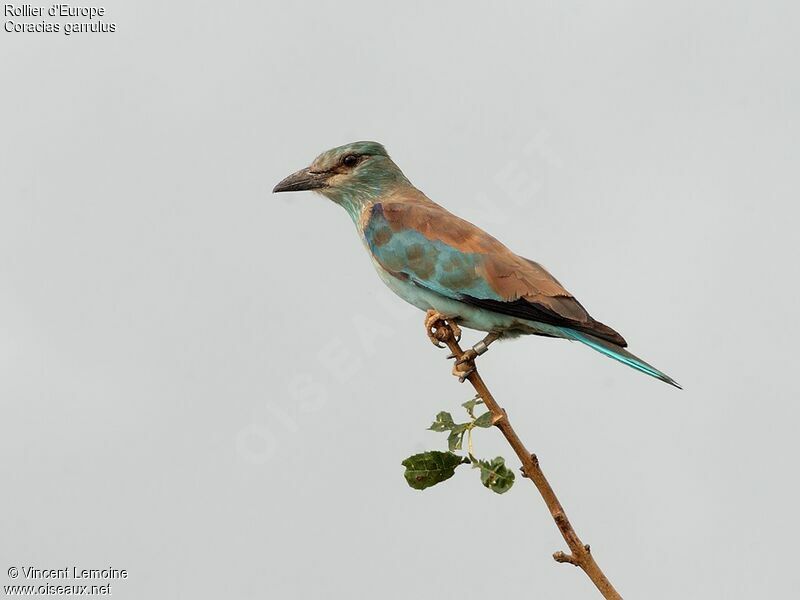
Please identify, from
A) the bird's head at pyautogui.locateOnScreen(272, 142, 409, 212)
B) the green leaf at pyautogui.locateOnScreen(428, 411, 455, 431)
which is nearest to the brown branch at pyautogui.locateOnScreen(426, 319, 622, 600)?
the green leaf at pyautogui.locateOnScreen(428, 411, 455, 431)

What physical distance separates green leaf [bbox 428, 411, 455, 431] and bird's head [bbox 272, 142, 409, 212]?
263 centimetres

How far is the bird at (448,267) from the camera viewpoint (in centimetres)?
621

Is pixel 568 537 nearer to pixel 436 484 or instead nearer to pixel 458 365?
pixel 436 484

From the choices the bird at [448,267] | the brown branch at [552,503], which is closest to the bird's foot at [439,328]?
the bird at [448,267]

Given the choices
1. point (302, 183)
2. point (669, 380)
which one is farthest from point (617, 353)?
point (302, 183)

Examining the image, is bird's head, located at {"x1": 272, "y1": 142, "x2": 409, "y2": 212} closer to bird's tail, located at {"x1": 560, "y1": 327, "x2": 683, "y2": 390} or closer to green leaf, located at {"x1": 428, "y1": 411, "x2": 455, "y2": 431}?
bird's tail, located at {"x1": 560, "y1": 327, "x2": 683, "y2": 390}

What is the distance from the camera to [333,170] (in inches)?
290

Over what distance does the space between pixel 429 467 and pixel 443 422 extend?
0.25m

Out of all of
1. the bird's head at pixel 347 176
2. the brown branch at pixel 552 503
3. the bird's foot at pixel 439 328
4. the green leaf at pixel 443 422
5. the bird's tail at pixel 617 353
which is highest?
the bird's head at pixel 347 176

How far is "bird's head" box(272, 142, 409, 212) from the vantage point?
24.1ft

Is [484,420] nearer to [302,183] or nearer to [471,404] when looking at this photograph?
[471,404]

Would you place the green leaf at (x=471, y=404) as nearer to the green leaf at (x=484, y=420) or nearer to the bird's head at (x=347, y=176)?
the green leaf at (x=484, y=420)

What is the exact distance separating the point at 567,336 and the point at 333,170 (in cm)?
225

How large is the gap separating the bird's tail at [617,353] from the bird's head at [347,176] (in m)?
1.97
